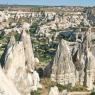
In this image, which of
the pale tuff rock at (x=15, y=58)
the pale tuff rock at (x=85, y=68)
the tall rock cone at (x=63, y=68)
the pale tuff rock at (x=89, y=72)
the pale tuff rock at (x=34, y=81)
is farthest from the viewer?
the pale tuff rock at (x=89, y=72)

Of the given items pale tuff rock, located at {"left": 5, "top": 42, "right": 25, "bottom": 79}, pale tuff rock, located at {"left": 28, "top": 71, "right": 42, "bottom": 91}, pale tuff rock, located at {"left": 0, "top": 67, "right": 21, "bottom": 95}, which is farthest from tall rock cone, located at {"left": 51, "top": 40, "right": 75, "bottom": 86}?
pale tuff rock, located at {"left": 0, "top": 67, "right": 21, "bottom": 95}

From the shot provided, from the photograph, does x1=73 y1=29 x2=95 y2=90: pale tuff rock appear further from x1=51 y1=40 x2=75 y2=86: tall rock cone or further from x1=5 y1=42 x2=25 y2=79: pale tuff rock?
x1=5 y1=42 x2=25 y2=79: pale tuff rock

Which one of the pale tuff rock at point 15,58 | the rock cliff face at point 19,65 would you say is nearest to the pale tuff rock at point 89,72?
the rock cliff face at point 19,65

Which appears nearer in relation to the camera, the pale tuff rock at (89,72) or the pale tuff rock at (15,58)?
the pale tuff rock at (15,58)

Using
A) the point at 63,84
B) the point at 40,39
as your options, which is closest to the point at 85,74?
the point at 63,84

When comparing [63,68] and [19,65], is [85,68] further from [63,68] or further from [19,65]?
[19,65]

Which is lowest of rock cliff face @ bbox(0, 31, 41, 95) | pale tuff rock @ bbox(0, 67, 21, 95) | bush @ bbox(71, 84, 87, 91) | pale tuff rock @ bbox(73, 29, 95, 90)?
bush @ bbox(71, 84, 87, 91)

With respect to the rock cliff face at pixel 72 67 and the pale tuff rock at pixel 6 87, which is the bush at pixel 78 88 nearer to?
the rock cliff face at pixel 72 67

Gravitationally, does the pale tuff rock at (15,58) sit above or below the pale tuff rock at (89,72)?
above

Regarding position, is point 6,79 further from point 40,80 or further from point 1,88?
point 40,80
